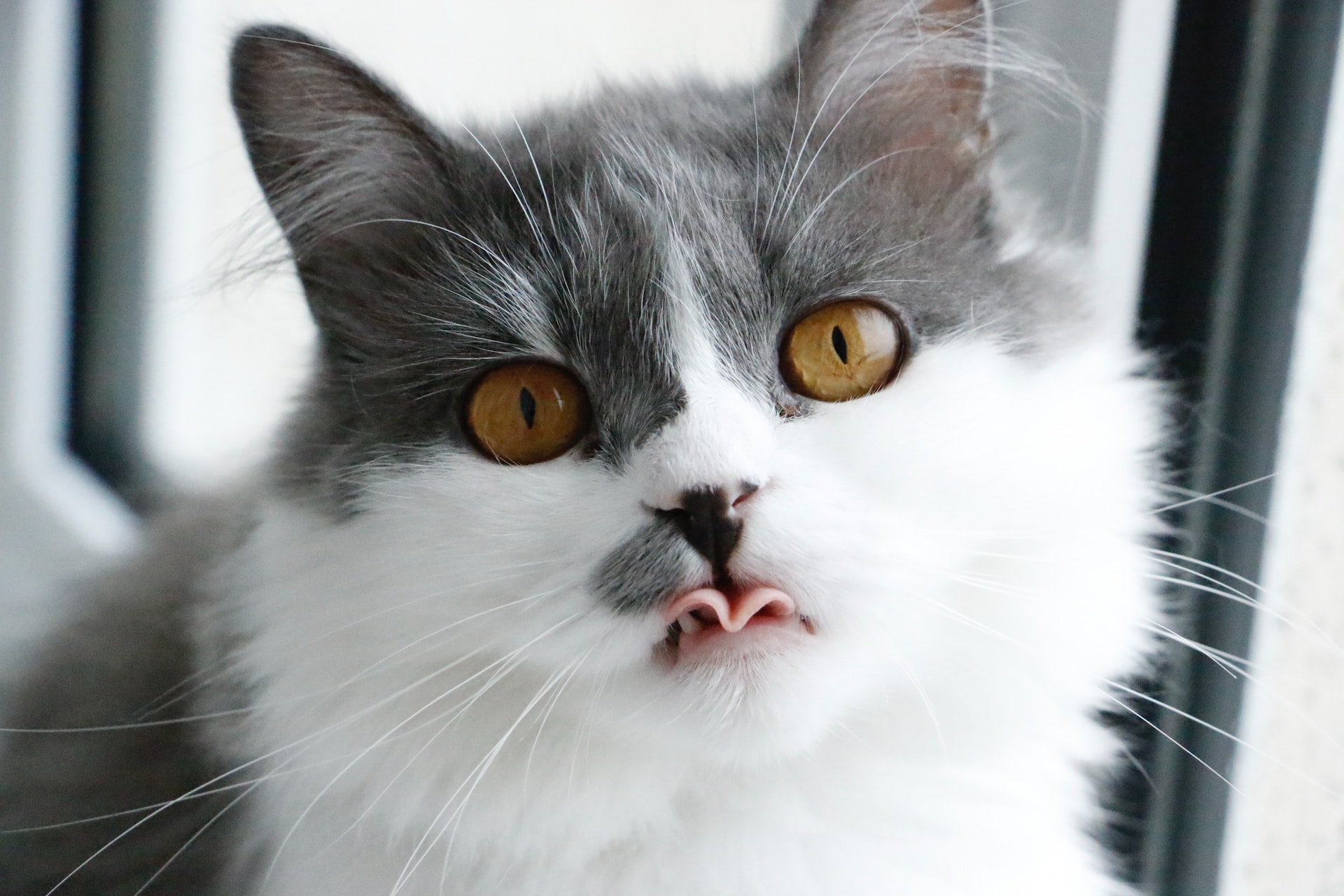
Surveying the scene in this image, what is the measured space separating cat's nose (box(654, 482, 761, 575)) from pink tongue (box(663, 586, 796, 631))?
0.08 feet

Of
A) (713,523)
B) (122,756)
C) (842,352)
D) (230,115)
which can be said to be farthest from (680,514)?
(122,756)

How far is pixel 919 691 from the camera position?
1044 millimetres

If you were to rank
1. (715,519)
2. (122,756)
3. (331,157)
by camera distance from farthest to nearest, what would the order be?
(122,756) < (331,157) < (715,519)

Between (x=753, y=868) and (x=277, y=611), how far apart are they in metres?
0.53

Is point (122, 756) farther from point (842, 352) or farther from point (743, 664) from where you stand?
point (842, 352)

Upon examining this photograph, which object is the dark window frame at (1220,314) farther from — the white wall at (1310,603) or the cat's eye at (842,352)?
the cat's eye at (842,352)

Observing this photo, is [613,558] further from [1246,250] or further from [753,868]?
[1246,250]

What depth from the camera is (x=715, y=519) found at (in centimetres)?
90

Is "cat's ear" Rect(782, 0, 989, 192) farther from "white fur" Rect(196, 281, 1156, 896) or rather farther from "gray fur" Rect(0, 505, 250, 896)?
"gray fur" Rect(0, 505, 250, 896)

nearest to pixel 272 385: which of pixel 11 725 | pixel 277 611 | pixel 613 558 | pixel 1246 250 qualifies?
pixel 11 725

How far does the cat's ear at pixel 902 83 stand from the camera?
3.84 ft

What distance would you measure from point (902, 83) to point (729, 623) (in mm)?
649

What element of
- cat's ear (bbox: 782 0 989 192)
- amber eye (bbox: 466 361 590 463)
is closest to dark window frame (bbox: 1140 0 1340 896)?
cat's ear (bbox: 782 0 989 192)

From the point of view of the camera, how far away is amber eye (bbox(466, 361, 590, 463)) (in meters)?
1.06
